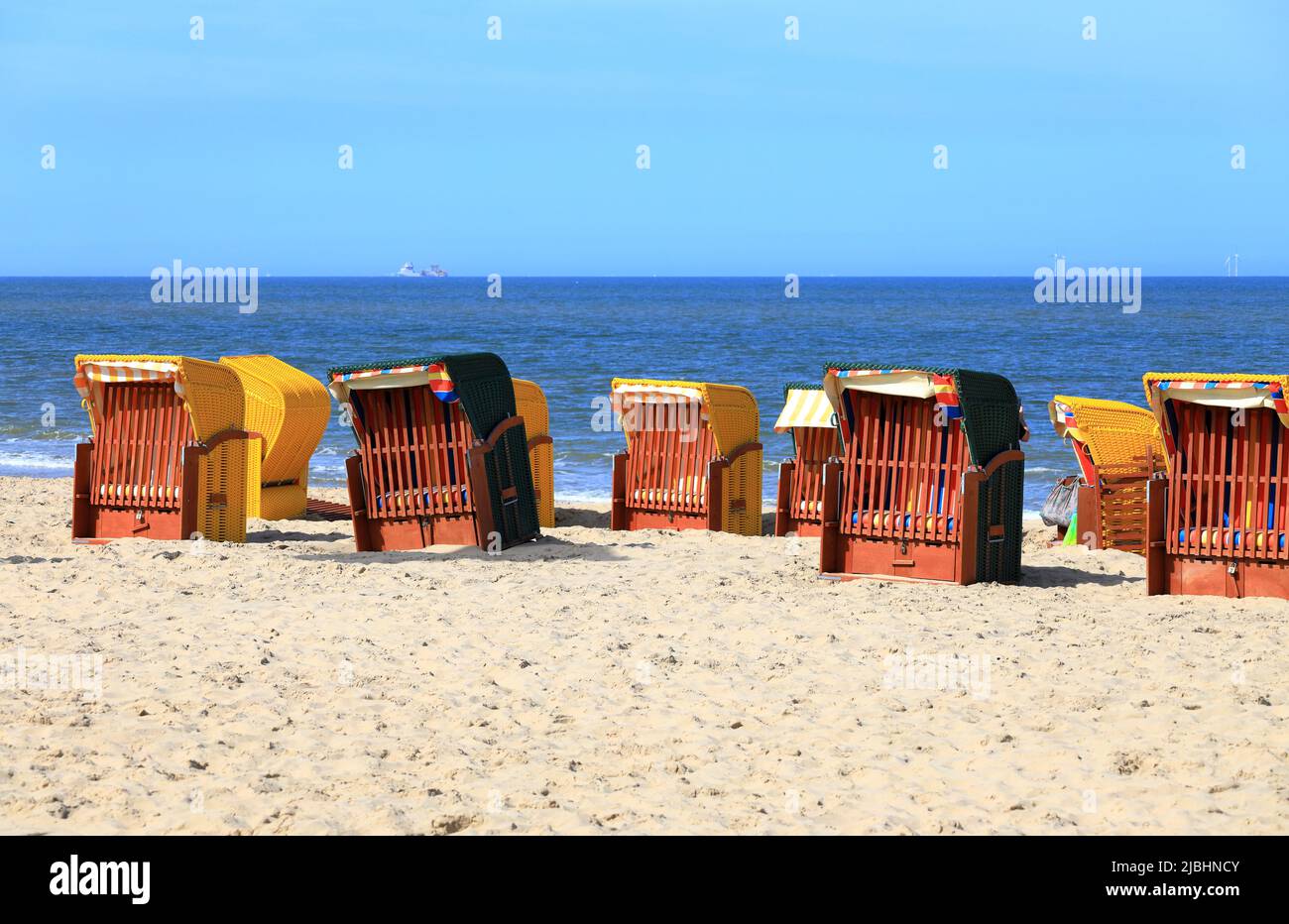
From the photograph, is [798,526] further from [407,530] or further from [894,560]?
[407,530]

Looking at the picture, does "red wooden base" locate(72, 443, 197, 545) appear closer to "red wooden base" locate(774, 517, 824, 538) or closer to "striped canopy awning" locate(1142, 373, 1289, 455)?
"red wooden base" locate(774, 517, 824, 538)

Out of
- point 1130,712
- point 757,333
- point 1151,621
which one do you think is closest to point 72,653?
point 1130,712

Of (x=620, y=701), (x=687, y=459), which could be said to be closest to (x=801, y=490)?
(x=687, y=459)

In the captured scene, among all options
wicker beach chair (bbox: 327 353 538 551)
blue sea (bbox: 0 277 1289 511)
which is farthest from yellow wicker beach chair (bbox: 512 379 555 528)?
blue sea (bbox: 0 277 1289 511)

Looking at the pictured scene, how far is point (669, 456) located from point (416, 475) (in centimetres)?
238

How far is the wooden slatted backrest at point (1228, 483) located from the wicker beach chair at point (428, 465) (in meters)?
4.65

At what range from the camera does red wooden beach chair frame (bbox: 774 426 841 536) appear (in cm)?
1166

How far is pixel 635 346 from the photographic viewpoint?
53250 millimetres

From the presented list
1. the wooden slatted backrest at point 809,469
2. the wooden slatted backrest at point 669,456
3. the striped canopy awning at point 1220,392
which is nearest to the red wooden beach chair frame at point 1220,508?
the striped canopy awning at point 1220,392

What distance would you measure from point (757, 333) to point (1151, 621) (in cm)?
5581

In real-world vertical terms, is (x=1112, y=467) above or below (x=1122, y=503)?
above

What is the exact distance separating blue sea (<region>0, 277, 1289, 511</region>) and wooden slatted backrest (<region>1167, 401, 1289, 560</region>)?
6835 mm

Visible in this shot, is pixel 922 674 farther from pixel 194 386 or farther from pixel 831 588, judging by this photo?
pixel 194 386

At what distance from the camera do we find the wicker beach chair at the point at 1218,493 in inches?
329
